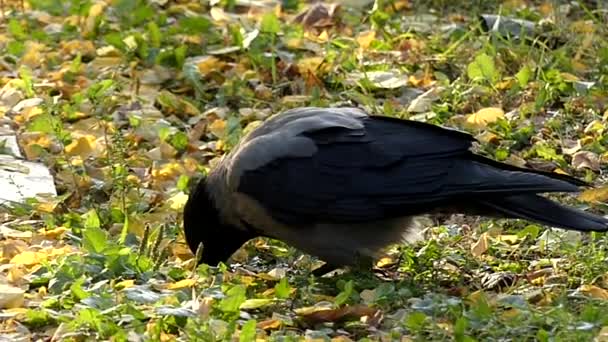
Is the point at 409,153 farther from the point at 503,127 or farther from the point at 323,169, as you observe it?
the point at 503,127

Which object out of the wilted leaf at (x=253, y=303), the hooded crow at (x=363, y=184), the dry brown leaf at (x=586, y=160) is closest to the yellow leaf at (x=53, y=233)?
the hooded crow at (x=363, y=184)

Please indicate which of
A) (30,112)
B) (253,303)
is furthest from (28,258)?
(30,112)

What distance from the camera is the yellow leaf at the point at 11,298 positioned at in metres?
5.38

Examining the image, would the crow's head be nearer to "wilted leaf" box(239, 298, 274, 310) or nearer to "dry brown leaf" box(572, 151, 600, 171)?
"wilted leaf" box(239, 298, 274, 310)

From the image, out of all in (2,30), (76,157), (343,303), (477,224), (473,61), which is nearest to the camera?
(343,303)

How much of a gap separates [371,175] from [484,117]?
1683 mm

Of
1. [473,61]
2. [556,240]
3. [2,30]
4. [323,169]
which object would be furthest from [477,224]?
[2,30]

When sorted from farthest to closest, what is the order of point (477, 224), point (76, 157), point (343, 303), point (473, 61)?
point (473, 61) < point (76, 157) < point (477, 224) < point (343, 303)

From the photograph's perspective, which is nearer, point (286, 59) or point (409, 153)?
point (409, 153)

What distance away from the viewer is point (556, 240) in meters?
6.25

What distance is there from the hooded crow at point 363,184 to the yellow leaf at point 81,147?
4.52 feet

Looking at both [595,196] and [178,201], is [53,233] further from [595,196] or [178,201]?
[595,196]

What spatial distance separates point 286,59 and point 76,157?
1560mm

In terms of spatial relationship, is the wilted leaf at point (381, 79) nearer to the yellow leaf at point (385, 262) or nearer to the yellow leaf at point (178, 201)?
the yellow leaf at point (178, 201)
